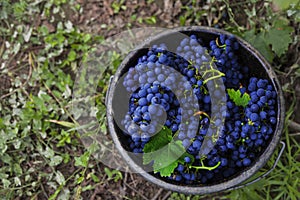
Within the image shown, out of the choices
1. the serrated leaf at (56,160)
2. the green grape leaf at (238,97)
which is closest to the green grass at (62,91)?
the serrated leaf at (56,160)

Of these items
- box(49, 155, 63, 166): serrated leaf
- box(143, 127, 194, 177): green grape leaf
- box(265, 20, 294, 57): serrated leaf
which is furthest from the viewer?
box(49, 155, 63, 166): serrated leaf

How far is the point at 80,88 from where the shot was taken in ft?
5.74

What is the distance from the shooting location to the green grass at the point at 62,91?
1.62 m

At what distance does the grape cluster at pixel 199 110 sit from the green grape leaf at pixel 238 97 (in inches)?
0.5

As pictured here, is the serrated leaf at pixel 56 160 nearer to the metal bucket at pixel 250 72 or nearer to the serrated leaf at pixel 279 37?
the metal bucket at pixel 250 72

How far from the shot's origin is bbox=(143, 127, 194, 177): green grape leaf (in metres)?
1.24

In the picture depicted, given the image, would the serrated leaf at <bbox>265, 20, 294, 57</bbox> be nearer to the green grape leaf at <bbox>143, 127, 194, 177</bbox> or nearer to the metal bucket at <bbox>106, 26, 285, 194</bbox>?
the metal bucket at <bbox>106, 26, 285, 194</bbox>

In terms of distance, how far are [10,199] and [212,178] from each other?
807 mm

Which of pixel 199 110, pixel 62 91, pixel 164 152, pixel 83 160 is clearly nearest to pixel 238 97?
pixel 199 110

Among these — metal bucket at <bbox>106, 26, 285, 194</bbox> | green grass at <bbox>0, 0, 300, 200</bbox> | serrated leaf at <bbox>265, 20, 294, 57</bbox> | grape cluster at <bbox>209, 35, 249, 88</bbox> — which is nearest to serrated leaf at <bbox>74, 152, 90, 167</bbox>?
green grass at <bbox>0, 0, 300, 200</bbox>

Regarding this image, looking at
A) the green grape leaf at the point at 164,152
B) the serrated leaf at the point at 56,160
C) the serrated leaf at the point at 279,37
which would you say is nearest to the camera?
the green grape leaf at the point at 164,152

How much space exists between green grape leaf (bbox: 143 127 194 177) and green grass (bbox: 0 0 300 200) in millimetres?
409

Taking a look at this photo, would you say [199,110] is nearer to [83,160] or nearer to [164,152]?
[164,152]

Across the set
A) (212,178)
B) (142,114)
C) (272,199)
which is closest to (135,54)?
(142,114)
